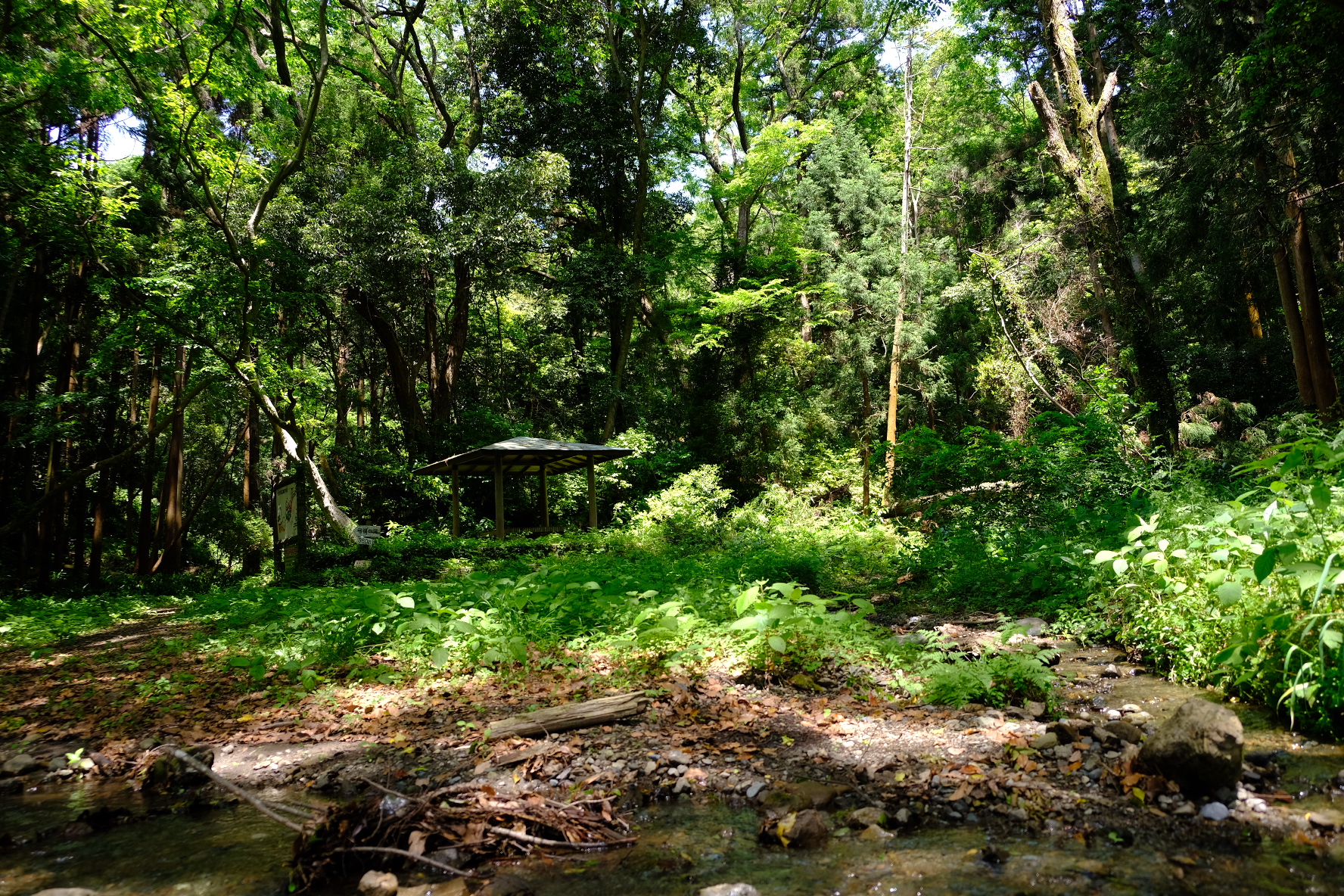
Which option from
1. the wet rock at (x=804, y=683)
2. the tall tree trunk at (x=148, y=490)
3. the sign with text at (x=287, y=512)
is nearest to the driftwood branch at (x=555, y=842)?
the wet rock at (x=804, y=683)

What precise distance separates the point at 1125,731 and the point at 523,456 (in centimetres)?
A: 1337

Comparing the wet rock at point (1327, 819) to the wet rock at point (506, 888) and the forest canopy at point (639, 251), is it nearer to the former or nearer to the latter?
the wet rock at point (506, 888)

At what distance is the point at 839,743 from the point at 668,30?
818 inches

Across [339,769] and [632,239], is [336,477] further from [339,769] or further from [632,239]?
[339,769]

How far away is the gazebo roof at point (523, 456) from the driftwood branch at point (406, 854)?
11.7 m

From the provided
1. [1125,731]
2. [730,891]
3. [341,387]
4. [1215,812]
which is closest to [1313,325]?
[1125,731]

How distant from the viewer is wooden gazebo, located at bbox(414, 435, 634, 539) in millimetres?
14581

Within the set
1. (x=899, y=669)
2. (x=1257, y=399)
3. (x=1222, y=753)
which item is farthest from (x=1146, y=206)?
(x=1222, y=753)

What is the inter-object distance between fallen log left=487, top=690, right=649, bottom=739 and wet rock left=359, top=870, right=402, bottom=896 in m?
1.23

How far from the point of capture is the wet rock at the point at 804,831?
102 inches

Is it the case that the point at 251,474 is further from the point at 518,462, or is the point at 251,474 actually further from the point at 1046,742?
the point at 1046,742

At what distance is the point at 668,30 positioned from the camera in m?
19.5

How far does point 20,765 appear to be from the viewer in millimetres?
3787

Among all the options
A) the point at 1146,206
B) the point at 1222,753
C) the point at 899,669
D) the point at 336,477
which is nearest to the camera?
the point at 1222,753
